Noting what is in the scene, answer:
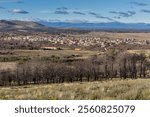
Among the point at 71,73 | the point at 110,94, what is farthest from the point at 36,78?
the point at 110,94

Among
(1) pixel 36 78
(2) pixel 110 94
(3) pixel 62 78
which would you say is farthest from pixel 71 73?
(2) pixel 110 94

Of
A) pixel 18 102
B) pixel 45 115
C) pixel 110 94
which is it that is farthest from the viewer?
pixel 110 94

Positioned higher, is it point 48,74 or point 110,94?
point 110,94

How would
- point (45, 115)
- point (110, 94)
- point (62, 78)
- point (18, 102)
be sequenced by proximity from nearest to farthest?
point (45, 115) < point (18, 102) < point (110, 94) < point (62, 78)

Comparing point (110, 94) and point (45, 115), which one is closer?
point (45, 115)

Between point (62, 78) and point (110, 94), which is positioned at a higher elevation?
point (110, 94)

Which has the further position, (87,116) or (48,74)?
(48,74)

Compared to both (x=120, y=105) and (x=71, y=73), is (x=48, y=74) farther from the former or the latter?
(x=120, y=105)

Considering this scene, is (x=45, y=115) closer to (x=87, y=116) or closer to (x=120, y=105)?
(x=87, y=116)
